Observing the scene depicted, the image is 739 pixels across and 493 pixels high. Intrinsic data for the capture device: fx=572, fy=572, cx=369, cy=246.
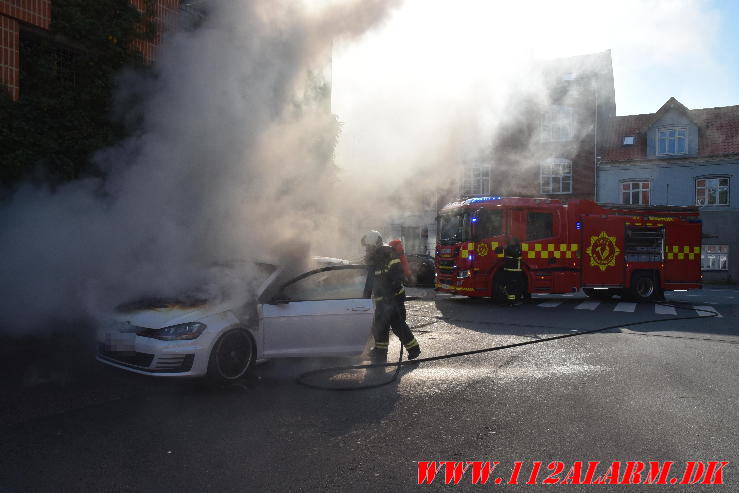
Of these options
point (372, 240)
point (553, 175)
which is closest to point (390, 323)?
point (372, 240)

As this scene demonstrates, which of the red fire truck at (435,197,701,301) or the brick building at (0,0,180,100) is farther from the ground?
the brick building at (0,0,180,100)

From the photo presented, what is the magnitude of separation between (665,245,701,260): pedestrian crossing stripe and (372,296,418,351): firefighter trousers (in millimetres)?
10078

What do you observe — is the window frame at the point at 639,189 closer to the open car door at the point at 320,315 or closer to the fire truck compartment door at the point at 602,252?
the fire truck compartment door at the point at 602,252

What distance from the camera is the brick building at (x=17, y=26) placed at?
25.9 feet

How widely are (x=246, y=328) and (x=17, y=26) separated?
617cm

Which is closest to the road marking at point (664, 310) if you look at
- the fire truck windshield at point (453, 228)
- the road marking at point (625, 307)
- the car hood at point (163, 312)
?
the road marking at point (625, 307)

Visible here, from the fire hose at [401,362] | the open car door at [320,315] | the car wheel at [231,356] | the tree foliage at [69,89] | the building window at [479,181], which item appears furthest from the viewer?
the building window at [479,181]

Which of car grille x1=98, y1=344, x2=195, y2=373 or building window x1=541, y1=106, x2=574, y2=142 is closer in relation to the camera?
car grille x1=98, y1=344, x2=195, y2=373

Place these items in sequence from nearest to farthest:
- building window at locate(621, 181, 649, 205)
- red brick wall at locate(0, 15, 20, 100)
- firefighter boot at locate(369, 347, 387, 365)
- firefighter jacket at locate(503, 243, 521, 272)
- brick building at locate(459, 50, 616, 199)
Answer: firefighter boot at locate(369, 347, 387, 365) < red brick wall at locate(0, 15, 20, 100) < firefighter jacket at locate(503, 243, 521, 272) < brick building at locate(459, 50, 616, 199) < building window at locate(621, 181, 649, 205)

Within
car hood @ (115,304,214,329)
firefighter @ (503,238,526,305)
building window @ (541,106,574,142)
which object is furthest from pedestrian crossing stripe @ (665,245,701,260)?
car hood @ (115,304,214,329)

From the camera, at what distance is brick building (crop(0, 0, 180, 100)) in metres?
7.91

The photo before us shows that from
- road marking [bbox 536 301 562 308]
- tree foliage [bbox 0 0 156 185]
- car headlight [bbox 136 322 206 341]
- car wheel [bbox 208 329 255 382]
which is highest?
tree foliage [bbox 0 0 156 185]

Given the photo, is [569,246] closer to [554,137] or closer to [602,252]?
[602,252]

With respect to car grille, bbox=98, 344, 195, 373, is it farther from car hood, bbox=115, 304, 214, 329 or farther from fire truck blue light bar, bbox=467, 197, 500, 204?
fire truck blue light bar, bbox=467, 197, 500, 204
